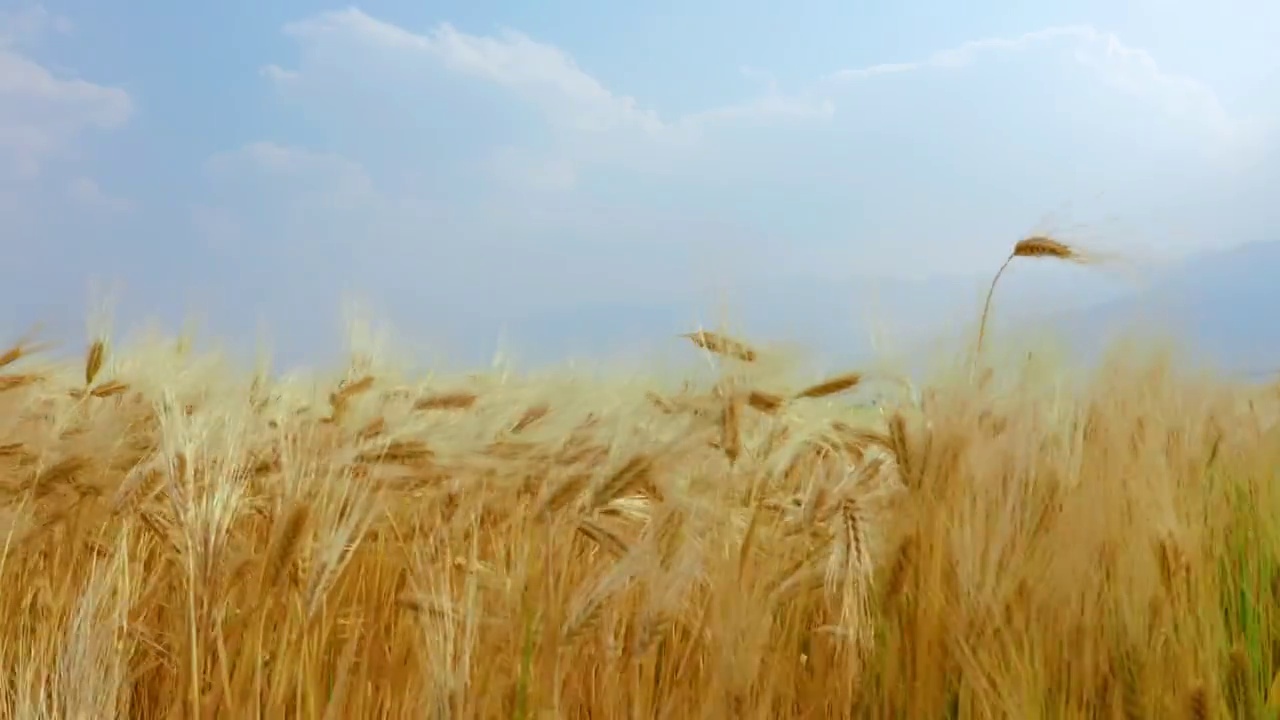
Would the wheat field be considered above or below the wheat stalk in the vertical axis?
below

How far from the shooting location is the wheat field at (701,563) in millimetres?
1506

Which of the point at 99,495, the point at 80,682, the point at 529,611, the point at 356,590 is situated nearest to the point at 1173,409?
the point at 529,611

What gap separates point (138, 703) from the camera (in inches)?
78.7

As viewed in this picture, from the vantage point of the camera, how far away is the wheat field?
1506 millimetres

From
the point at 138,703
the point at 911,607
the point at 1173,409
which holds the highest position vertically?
the point at 1173,409

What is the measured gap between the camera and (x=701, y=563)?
5.50ft

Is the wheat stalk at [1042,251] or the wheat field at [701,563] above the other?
the wheat stalk at [1042,251]

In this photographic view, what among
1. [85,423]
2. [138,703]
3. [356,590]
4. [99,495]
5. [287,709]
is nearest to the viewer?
[287,709]

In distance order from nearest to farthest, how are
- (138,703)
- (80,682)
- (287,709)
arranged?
(80,682) → (287,709) → (138,703)

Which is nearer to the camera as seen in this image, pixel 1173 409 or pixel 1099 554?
pixel 1099 554

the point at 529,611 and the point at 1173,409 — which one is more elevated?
the point at 1173,409

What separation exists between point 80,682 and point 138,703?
67cm

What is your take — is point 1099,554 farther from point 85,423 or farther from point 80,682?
point 85,423

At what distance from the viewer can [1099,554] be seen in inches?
69.1
